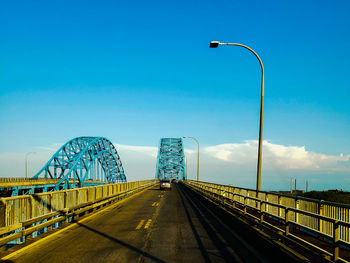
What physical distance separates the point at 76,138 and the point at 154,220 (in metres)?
90.8

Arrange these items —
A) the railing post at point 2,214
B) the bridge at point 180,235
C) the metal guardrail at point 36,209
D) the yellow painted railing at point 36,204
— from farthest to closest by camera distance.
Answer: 1. the yellow painted railing at point 36,204
2. the metal guardrail at point 36,209
3. the railing post at point 2,214
4. the bridge at point 180,235

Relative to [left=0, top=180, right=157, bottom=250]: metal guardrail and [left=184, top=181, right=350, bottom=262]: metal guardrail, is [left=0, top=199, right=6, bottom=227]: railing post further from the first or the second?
[left=184, top=181, right=350, bottom=262]: metal guardrail

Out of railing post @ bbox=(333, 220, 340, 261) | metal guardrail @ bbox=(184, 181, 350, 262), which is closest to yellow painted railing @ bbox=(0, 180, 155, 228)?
metal guardrail @ bbox=(184, 181, 350, 262)

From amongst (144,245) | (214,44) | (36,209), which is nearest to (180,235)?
(144,245)

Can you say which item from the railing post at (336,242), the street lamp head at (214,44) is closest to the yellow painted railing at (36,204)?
the railing post at (336,242)

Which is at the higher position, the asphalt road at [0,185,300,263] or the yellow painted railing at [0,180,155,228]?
the yellow painted railing at [0,180,155,228]

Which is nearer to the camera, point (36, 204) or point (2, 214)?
point (2, 214)

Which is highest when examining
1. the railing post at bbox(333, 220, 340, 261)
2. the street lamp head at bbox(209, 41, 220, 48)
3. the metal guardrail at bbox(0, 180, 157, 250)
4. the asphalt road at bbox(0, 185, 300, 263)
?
the street lamp head at bbox(209, 41, 220, 48)

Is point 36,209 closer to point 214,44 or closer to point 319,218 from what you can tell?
point 319,218

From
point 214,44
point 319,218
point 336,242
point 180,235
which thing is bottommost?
point 180,235

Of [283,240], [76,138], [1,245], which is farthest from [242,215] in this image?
[76,138]

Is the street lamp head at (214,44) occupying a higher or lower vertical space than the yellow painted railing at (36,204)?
higher

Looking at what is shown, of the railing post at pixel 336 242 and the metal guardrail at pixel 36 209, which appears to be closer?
the railing post at pixel 336 242

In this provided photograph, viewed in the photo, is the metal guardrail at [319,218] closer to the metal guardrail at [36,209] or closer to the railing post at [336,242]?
the railing post at [336,242]
